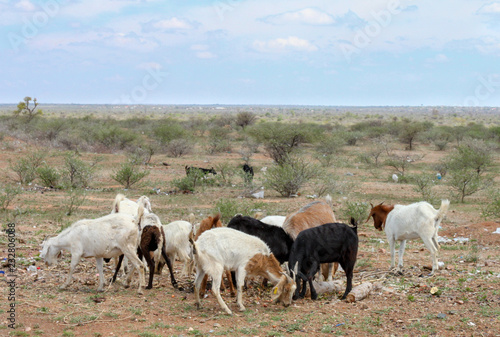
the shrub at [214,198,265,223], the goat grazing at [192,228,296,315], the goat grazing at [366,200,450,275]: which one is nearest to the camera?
the goat grazing at [192,228,296,315]

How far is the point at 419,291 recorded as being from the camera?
7520mm

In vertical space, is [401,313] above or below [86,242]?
below

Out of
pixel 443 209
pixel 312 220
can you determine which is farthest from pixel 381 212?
pixel 312 220

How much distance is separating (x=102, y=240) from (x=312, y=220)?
3703 millimetres

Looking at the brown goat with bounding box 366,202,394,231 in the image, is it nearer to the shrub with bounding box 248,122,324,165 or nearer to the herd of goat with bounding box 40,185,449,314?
the herd of goat with bounding box 40,185,449,314

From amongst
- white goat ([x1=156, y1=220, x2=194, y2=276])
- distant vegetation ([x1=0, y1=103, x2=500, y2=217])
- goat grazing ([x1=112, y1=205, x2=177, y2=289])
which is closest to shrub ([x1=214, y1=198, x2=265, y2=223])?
distant vegetation ([x1=0, y1=103, x2=500, y2=217])

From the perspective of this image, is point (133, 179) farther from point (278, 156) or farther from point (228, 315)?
point (228, 315)

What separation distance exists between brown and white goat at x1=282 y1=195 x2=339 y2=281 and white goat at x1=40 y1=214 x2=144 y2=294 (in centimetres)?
270

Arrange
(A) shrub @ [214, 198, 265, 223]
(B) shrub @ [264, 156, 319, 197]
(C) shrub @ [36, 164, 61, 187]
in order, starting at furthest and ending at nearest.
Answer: (C) shrub @ [36, 164, 61, 187] → (B) shrub @ [264, 156, 319, 197] → (A) shrub @ [214, 198, 265, 223]

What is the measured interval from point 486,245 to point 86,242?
8868mm

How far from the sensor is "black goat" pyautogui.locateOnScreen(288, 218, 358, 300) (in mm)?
7090

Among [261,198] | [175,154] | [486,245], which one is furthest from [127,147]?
[486,245]

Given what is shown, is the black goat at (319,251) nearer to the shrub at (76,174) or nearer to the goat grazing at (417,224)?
the goat grazing at (417,224)

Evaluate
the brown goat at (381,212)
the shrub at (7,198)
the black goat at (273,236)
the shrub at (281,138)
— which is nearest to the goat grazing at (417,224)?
the brown goat at (381,212)
